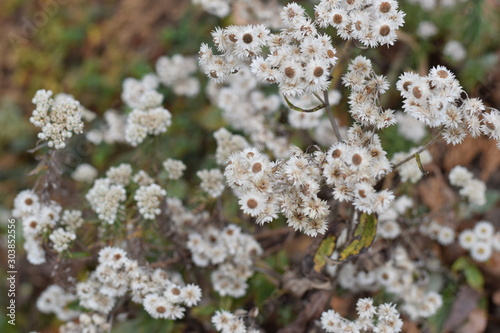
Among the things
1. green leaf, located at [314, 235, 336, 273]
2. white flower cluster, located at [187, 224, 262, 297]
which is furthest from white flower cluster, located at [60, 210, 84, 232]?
green leaf, located at [314, 235, 336, 273]

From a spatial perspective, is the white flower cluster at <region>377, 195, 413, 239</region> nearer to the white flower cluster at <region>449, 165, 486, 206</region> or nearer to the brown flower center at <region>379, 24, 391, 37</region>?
the white flower cluster at <region>449, 165, 486, 206</region>

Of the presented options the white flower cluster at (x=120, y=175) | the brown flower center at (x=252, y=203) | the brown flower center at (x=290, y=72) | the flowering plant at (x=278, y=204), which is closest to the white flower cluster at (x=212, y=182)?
the flowering plant at (x=278, y=204)

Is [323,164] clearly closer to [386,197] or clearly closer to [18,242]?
[386,197]

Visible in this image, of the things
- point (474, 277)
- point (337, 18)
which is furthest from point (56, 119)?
point (474, 277)

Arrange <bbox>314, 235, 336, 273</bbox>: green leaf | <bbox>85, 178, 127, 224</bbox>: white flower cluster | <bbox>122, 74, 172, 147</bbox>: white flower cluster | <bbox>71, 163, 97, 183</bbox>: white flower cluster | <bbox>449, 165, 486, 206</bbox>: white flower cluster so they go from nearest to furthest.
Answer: <bbox>314, 235, 336, 273</bbox>: green leaf < <bbox>85, 178, 127, 224</bbox>: white flower cluster < <bbox>122, 74, 172, 147</bbox>: white flower cluster < <bbox>449, 165, 486, 206</bbox>: white flower cluster < <bbox>71, 163, 97, 183</bbox>: white flower cluster

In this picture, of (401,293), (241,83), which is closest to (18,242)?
(241,83)
